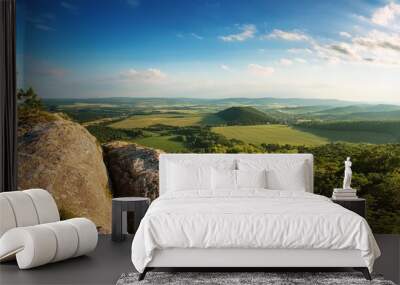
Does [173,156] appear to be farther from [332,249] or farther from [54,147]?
[332,249]

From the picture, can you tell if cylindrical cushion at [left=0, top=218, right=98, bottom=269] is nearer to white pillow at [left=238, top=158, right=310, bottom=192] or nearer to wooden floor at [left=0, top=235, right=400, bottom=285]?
wooden floor at [left=0, top=235, right=400, bottom=285]

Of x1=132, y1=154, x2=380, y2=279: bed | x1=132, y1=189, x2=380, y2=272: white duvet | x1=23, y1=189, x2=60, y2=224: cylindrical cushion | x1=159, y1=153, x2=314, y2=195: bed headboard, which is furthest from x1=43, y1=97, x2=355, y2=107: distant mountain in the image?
x1=132, y1=189, x2=380, y2=272: white duvet

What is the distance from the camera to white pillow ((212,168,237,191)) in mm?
7198

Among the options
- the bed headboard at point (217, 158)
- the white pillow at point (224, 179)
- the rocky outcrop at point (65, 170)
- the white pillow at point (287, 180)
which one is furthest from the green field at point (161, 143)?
the white pillow at point (287, 180)

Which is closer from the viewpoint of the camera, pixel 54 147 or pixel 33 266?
pixel 33 266

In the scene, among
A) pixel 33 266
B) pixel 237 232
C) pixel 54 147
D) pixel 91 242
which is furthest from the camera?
pixel 54 147

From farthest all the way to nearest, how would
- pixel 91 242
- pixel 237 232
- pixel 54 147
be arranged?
1. pixel 54 147
2. pixel 91 242
3. pixel 237 232

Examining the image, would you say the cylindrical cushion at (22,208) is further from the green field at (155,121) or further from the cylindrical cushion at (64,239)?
the green field at (155,121)

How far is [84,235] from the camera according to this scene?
6109 millimetres

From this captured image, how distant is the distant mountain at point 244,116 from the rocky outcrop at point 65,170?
1.94 metres

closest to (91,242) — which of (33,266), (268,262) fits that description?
(33,266)

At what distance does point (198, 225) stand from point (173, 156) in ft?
9.14

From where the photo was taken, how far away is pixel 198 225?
5.23 metres

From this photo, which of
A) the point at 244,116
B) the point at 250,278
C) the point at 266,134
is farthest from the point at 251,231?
the point at 244,116
